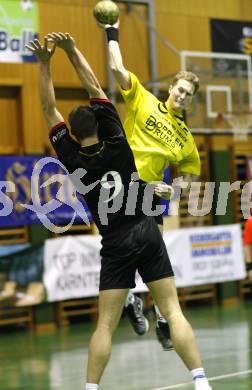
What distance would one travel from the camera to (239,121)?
16.1m

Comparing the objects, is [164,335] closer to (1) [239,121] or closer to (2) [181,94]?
(2) [181,94]

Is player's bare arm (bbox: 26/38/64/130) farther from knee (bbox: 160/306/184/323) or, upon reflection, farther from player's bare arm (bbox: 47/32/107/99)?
knee (bbox: 160/306/184/323)

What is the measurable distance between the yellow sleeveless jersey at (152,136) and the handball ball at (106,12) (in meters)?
0.93

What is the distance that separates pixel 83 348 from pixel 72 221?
3.35m

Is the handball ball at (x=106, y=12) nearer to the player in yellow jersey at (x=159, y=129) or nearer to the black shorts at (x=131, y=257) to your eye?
A: the player in yellow jersey at (x=159, y=129)

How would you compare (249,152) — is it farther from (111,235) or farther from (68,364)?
(111,235)

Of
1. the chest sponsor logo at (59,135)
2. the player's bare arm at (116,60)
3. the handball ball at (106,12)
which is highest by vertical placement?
the handball ball at (106,12)

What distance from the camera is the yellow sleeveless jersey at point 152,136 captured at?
7645 millimetres

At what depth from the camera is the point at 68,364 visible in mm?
9688

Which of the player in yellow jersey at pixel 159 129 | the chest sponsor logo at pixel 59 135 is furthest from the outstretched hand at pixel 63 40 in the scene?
the player in yellow jersey at pixel 159 129

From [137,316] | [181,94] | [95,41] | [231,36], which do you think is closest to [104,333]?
[181,94]

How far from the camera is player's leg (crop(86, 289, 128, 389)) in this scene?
612 cm

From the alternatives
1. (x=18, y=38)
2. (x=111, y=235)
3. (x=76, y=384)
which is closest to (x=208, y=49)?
(x=18, y=38)

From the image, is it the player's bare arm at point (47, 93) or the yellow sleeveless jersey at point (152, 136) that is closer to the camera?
the player's bare arm at point (47, 93)
